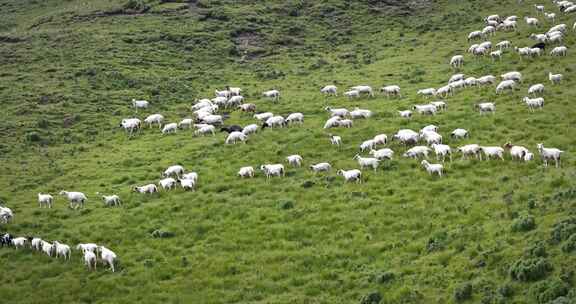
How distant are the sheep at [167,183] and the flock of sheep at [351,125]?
0.17 feet

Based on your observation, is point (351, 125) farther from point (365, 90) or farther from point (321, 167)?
point (365, 90)

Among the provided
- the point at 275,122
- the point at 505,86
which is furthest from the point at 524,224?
the point at 275,122

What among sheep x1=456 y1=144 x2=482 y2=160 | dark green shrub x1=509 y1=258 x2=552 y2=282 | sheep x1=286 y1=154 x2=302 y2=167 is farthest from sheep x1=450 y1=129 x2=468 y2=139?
dark green shrub x1=509 y1=258 x2=552 y2=282

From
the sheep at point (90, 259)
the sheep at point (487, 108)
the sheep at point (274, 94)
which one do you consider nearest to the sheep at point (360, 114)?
the sheep at point (487, 108)

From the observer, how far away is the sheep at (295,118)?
41.3 metres

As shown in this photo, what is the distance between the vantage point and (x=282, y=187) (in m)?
31.4

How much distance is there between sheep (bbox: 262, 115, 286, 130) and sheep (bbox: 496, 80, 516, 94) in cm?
1407

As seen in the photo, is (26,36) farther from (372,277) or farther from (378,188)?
(372,277)

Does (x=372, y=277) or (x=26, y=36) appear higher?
(x=26, y=36)

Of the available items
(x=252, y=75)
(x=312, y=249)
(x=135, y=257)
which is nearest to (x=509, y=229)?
(x=312, y=249)

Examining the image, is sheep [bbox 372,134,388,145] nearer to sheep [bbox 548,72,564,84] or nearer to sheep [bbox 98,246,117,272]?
sheep [bbox 548,72,564,84]

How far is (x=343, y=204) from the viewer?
93.0 ft

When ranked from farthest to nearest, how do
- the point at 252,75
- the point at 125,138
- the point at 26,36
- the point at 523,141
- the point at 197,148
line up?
1. the point at 26,36
2. the point at 252,75
3. the point at 125,138
4. the point at 197,148
5. the point at 523,141

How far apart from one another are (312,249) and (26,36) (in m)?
59.4
